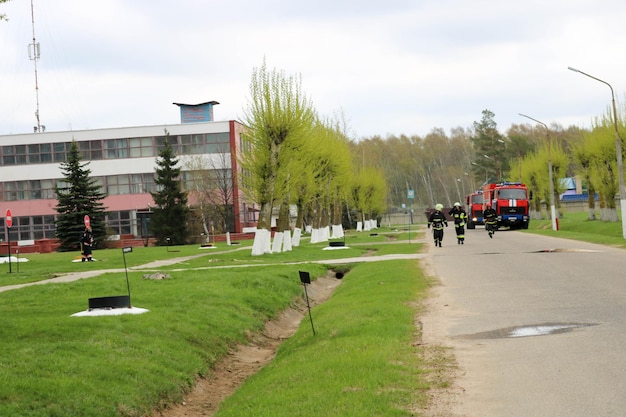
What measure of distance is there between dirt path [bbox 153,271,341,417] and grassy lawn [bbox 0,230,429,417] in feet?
0.64

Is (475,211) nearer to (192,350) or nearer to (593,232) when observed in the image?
(593,232)

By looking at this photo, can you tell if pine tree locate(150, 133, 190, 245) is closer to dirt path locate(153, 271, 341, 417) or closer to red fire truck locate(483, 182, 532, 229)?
red fire truck locate(483, 182, 532, 229)

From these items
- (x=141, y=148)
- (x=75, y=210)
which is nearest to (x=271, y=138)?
(x=75, y=210)

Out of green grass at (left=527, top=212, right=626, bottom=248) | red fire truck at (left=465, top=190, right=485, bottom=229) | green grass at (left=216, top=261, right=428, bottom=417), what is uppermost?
red fire truck at (left=465, top=190, right=485, bottom=229)

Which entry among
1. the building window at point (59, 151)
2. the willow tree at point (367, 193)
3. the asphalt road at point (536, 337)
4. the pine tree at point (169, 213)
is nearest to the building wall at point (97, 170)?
the building window at point (59, 151)

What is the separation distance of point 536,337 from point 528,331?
61cm

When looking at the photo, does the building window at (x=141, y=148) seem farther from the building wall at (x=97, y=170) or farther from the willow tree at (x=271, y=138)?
the willow tree at (x=271, y=138)

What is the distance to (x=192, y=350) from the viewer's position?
46.6 feet

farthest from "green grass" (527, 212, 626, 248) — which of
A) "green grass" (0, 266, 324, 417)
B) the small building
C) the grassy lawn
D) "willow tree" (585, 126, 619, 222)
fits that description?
the small building

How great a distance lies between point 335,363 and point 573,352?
2.73 metres

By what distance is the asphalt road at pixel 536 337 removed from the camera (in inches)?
315

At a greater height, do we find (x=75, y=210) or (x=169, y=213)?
(x=75, y=210)

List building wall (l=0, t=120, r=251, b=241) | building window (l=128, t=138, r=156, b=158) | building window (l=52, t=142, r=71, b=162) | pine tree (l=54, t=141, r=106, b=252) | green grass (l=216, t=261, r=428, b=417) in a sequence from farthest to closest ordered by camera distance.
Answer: building window (l=52, t=142, r=71, b=162), building window (l=128, t=138, r=156, b=158), building wall (l=0, t=120, r=251, b=241), pine tree (l=54, t=141, r=106, b=252), green grass (l=216, t=261, r=428, b=417)

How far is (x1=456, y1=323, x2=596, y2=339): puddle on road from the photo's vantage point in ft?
39.7
